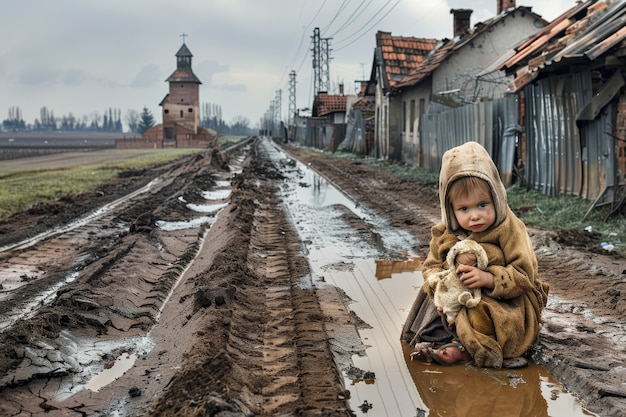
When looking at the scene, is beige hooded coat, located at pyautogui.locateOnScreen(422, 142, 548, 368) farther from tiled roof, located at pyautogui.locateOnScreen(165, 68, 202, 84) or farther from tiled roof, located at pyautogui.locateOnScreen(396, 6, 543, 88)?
tiled roof, located at pyautogui.locateOnScreen(165, 68, 202, 84)

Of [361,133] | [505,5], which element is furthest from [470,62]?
[361,133]

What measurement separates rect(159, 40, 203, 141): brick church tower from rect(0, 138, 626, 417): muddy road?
85035 millimetres

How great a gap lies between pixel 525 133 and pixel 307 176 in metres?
10.6

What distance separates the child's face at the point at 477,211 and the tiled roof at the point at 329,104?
189 ft

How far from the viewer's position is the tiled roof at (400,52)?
109 feet

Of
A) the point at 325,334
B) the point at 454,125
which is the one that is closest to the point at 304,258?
the point at 325,334

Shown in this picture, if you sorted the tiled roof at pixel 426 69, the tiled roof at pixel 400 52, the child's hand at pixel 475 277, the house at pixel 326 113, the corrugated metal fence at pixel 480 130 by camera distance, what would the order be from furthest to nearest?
the house at pixel 326 113 → the tiled roof at pixel 400 52 → the tiled roof at pixel 426 69 → the corrugated metal fence at pixel 480 130 → the child's hand at pixel 475 277

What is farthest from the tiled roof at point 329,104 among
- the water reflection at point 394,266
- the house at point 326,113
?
the water reflection at point 394,266

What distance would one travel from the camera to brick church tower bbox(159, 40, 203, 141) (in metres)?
97.1

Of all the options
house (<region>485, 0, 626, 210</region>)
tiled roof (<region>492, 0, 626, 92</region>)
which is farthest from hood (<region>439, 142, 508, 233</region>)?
tiled roof (<region>492, 0, 626, 92</region>)

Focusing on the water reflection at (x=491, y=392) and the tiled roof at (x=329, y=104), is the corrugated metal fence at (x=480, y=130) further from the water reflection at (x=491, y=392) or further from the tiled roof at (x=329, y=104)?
the tiled roof at (x=329, y=104)

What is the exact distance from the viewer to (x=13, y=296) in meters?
7.38

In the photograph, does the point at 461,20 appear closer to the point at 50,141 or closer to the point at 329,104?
the point at 329,104

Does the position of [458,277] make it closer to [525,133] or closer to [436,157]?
[525,133]
